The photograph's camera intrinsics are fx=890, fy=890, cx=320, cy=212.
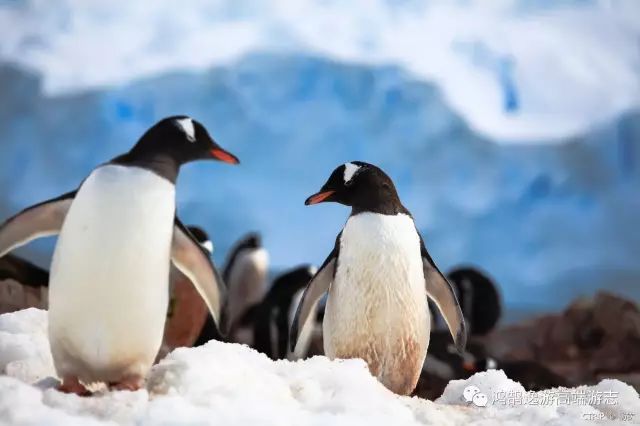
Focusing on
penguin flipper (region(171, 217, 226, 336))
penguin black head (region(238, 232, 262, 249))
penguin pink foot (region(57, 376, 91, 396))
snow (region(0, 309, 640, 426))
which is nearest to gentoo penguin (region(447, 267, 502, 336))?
penguin black head (region(238, 232, 262, 249))

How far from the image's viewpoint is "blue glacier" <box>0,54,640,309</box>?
4559 mm

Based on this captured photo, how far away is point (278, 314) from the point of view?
401 cm

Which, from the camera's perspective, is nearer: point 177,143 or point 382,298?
point 177,143

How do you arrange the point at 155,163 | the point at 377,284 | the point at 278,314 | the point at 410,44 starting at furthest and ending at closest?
the point at 410,44 → the point at 278,314 → the point at 377,284 → the point at 155,163

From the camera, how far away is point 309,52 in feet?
16.3

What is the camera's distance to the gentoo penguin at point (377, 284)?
2094 millimetres

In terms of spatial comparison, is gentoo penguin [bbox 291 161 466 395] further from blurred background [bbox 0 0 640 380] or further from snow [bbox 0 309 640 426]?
blurred background [bbox 0 0 640 380]

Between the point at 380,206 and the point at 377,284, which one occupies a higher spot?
the point at 380,206

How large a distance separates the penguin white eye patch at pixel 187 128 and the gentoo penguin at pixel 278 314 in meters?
2.25

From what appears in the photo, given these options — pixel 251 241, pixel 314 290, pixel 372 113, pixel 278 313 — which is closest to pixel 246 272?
pixel 251 241

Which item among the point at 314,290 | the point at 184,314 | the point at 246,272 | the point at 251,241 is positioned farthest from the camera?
the point at 246,272

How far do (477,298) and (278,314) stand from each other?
5.11ft

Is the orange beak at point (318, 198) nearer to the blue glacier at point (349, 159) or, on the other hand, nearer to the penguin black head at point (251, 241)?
the blue glacier at point (349, 159)

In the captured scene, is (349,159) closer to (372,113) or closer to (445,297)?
(372,113)
